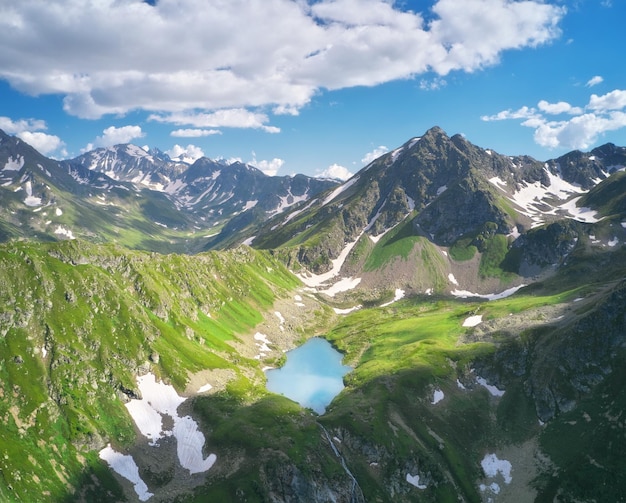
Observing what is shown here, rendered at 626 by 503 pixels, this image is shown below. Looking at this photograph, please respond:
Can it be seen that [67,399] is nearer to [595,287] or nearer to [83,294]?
[83,294]

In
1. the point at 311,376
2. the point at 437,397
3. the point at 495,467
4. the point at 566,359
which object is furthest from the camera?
the point at 311,376

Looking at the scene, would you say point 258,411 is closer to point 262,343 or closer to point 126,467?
point 126,467

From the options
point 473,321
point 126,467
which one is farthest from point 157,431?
point 473,321

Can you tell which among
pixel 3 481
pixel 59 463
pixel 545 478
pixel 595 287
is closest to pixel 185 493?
pixel 59 463

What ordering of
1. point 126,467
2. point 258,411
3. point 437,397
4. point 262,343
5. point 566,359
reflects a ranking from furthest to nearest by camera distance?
point 262,343 → point 566,359 → point 437,397 → point 258,411 → point 126,467

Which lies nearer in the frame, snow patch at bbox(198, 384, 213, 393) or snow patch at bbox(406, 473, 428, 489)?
snow patch at bbox(406, 473, 428, 489)

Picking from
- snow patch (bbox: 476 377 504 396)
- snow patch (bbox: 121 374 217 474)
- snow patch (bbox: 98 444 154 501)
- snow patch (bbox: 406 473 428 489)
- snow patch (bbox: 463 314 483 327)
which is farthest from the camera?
snow patch (bbox: 463 314 483 327)

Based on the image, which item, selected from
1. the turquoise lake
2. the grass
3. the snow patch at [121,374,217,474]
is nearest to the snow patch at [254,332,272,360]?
the turquoise lake

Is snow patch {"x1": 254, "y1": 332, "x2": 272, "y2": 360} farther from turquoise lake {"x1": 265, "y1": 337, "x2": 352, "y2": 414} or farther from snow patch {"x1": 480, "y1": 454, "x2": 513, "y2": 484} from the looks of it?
snow patch {"x1": 480, "y1": 454, "x2": 513, "y2": 484}
